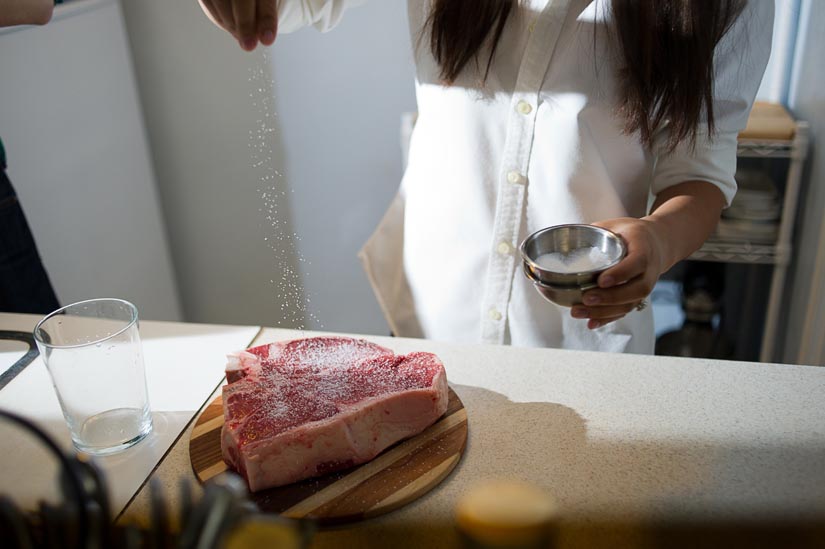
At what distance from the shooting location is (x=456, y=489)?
0.73 metres

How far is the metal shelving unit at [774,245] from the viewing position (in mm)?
1621

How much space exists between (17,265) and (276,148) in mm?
840

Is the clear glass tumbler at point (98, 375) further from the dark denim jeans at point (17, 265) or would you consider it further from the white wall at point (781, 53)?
the white wall at point (781, 53)

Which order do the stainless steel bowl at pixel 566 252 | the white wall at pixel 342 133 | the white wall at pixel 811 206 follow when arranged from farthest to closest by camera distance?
the white wall at pixel 342 133 → the white wall at pixel 811 206 → the stainless steel bowl at pixel 566 252

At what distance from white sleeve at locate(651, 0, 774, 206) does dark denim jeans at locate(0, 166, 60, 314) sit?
1095 mm

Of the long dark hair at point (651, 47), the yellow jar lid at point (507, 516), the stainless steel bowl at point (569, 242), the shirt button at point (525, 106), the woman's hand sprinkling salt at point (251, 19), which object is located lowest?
the stainless steel bowl at point (569, 242)

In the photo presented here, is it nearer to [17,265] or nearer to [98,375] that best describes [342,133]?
[17,265]

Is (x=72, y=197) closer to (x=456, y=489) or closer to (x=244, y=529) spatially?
(x=456, y=489)

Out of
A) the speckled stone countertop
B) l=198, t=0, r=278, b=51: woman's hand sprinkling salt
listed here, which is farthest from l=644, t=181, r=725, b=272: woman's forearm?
l=198, t=0, r=278, b=51: woman's hand sprinkling salt

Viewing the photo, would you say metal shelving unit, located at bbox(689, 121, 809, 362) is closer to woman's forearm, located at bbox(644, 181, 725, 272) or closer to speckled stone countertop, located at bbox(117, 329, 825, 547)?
woman's forearm, located at bbox(644, 181, 725, 272)

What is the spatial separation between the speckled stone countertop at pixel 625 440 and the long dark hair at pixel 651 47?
0.33m

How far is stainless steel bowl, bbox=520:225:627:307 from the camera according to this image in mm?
812

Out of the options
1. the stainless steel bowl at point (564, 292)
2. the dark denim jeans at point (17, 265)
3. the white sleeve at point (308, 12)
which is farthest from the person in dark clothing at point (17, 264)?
the stainless steel bowl at point (564, 292)

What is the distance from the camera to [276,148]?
2.08 meters
